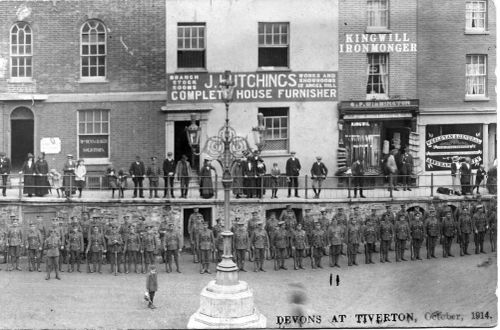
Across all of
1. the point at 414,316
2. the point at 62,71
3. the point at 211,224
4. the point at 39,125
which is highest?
the point at 62,71

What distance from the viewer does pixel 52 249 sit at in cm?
1689

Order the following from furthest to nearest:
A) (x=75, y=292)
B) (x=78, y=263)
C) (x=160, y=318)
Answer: (x=78, y=263)
(x=75, y=292)
(x=160, y=318)

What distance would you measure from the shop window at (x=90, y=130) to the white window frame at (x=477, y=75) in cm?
824

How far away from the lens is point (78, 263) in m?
17.4

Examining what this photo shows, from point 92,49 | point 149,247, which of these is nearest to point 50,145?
point 92,49

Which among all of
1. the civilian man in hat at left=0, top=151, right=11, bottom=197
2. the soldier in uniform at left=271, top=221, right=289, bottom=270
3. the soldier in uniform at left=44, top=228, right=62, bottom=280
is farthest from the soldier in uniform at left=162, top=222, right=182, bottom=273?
the civilian man in hat at left=0, top=151, right=11, bottom=197

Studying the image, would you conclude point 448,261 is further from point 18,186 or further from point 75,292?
point 18,186

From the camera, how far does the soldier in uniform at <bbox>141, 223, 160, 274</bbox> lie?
1747 centimetres

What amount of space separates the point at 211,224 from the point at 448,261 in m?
5.77

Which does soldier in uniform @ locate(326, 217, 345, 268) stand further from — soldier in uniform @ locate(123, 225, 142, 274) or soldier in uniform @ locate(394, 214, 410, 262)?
soldier in uniform @ locate(123, 225, 142, 274)

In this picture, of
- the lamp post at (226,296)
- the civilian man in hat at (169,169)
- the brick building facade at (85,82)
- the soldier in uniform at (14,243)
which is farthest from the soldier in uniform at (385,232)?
the soldier in uniform at (14,243)

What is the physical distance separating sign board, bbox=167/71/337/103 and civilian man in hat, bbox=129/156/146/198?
5.17 feet

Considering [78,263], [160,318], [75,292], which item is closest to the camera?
[160,318]

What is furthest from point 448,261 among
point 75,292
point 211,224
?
point 75,292
